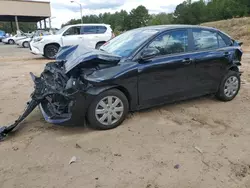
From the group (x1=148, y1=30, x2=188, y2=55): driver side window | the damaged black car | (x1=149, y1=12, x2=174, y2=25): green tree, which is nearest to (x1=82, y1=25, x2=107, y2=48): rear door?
the damaged black car

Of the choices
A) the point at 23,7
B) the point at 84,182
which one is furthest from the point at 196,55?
the point at 23,7

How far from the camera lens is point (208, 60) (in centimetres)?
471

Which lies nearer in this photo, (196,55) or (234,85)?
(196,55)

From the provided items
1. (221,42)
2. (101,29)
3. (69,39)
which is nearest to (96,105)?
(221,42)

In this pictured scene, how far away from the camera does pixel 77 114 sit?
360cm

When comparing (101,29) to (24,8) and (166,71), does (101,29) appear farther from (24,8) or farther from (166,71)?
(24,8)

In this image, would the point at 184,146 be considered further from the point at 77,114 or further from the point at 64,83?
the point at 64,83

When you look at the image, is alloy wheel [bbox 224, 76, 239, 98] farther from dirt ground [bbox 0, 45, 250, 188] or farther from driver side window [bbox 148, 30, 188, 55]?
driver side window [bbox 148, 30, 188, 55]

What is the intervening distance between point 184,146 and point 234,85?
2.46 metres

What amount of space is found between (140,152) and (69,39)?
1015 centimetres

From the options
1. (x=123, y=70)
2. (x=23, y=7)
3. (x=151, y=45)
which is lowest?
(x=123, y=70)

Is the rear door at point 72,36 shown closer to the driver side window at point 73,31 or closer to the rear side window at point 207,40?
the driver side window at point 73,31

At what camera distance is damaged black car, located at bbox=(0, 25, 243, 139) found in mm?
A: 3643

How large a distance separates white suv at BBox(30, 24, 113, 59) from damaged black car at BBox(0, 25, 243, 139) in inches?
301
